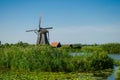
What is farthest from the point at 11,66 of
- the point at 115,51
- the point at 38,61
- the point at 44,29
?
the point at 115,51

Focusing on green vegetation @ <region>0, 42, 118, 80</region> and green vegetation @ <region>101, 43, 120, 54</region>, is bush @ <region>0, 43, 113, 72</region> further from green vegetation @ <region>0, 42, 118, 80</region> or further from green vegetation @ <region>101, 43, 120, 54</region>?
green vegetation @ <region>101, 43, 120, 54</region>

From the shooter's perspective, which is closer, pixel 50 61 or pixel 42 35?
pixel 50 61

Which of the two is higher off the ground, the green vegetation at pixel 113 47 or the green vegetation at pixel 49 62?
the green vegetation at pixel 113 47

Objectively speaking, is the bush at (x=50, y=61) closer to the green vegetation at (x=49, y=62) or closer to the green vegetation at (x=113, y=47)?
the green vegetation at (x=49, y=62)

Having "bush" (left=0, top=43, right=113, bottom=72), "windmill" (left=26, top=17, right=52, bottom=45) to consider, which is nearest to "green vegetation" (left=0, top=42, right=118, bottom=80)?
"bush" (left=0, top=43, right=113, bottom=72)

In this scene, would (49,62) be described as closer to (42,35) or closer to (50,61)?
(50,61)

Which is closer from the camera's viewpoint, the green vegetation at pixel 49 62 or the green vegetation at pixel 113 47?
the green vegetation at pixel 49 62

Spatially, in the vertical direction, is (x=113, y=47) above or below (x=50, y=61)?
above

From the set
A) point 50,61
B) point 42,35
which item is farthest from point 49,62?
point 42,35

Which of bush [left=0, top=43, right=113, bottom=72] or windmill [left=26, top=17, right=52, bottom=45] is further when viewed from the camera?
windmill [left=26, top=17, right=52, bottom=45]

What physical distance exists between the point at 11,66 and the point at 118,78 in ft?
29.3

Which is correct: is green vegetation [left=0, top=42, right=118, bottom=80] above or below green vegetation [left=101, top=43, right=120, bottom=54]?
below

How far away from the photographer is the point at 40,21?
44000mm

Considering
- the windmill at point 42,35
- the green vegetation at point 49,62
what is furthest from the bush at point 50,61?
the windmill at point 42,35
